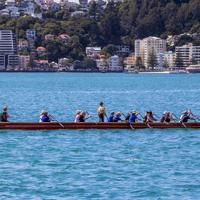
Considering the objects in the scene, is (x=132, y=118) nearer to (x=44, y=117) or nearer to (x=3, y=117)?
(x=44, y=117)

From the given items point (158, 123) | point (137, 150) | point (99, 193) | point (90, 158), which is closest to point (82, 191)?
point (99, 193)

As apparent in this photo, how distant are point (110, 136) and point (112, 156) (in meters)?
7.24

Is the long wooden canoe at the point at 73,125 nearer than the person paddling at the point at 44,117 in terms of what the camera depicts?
Yes

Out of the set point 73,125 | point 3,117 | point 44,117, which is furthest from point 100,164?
point 3,117

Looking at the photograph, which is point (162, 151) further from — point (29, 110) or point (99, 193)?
point (29, 110)

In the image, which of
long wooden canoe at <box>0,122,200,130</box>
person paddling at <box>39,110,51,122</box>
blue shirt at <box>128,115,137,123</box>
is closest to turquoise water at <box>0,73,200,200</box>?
long wooden canoe at <box>0,122,200,130</box>

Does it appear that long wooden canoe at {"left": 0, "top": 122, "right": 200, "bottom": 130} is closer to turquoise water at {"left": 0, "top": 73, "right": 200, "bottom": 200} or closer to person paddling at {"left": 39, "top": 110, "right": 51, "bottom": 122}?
turquoise water at {"left": 0, "top": 73, "right": 200, "bottom": 200}

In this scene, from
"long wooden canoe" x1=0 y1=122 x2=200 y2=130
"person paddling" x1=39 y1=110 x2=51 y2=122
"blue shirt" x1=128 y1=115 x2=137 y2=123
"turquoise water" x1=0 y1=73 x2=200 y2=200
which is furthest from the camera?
"blue shirt" x1=128 y1=115 x2=137 y2=123

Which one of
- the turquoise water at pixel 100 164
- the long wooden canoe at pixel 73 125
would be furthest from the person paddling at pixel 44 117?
the turquoise water at pixel 100 164

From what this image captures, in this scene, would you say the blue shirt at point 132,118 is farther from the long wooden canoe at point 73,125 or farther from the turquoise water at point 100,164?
the turquoise water at point 100,164

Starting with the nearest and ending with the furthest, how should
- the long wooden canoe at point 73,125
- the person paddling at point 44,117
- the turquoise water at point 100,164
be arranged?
1. the turquoise water at point 100,164
2. the long wooden canoe at point 73,125
3. the person paddling at point 44,117

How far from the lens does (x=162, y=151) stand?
138ft

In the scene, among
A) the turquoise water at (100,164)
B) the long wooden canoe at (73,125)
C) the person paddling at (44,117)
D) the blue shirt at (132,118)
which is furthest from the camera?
the blue shirt at (132,118)

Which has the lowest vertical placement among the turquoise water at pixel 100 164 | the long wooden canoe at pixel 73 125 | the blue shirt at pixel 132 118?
the turquoise water at pixel 100 164
